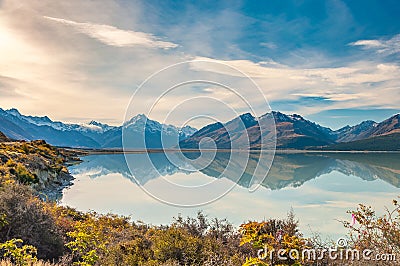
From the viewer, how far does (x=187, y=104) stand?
10484mm

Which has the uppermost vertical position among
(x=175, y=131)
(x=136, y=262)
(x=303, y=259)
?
(x=175, y=131)

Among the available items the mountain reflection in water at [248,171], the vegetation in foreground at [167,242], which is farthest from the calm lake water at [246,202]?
the vegetation in foreground at [167,242]

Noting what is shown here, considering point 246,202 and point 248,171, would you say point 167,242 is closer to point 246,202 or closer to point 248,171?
point 246,202

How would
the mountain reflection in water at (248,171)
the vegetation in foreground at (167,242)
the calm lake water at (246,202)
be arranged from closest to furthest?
the vegetation in foreground at (167,242)
the mountain reflection in water at (248,171)
the calm lake water at (246,202)

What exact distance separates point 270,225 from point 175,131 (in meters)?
4.90

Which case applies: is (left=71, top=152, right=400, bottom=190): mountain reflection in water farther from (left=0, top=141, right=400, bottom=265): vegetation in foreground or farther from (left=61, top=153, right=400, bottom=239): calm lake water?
(left=0, top=141, right=400, bottom=265): vegetation in foreground

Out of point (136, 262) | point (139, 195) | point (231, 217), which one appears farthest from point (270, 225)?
point (139, 195)

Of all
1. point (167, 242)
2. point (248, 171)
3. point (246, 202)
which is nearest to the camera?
point (167, 242)

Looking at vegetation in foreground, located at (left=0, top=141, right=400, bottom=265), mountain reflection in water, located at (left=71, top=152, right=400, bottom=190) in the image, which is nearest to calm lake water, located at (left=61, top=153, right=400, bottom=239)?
mountain reflection in water, located at (left=71, top=152, right=400, bottom=190)

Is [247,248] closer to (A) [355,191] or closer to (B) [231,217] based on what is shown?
(B) [231,217]

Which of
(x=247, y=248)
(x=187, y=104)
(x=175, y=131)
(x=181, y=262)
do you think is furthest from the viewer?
(x=175, y=131)

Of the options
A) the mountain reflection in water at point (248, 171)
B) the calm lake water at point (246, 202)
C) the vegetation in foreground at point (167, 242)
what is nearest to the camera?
the vegetation in foreground at point (167, 242)

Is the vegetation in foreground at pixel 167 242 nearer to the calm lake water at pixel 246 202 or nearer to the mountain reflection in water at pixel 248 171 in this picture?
the mountain reflection in water at pixel 248 171

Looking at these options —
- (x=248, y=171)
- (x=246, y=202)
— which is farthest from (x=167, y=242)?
(x=248, y=171)
